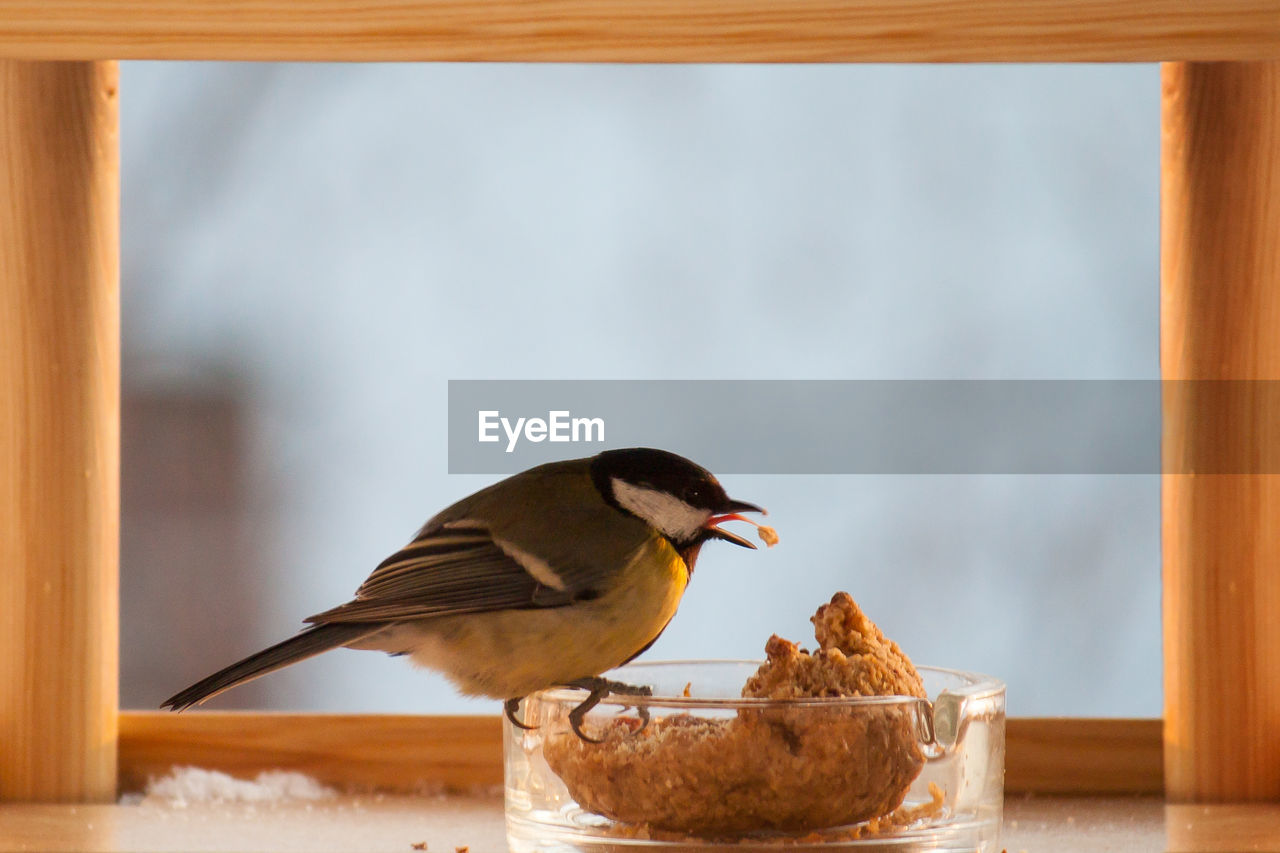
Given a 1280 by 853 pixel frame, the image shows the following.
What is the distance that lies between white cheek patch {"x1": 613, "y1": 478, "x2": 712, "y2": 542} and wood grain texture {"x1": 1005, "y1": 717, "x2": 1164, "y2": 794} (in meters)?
0.33

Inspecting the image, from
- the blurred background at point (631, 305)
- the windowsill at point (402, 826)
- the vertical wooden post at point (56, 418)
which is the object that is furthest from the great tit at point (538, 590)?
the blurred background at point (631, 305)

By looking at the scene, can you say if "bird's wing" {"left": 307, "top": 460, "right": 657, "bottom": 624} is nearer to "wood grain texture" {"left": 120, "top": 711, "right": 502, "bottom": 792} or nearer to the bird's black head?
the bird's black head

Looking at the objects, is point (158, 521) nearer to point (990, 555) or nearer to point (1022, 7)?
point (990, 555)

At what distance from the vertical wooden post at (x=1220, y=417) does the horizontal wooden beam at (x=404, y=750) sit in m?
0.05

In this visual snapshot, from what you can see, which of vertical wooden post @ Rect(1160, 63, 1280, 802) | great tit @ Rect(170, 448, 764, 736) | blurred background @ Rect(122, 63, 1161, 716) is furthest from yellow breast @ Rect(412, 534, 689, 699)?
blurred background @ Rect(122, 63, 1161, 716)

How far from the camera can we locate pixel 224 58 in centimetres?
78

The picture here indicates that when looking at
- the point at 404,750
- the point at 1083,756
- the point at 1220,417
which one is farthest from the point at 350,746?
the point at 1220,417

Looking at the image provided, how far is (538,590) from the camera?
0.79 m

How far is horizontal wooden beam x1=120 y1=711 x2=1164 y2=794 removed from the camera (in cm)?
98

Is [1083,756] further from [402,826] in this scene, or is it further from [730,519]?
[402,826]

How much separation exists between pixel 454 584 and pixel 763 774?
24 cm

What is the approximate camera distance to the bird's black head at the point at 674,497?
32.6 inches

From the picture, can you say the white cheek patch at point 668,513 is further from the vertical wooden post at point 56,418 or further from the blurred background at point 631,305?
the blurred background at point 631,305

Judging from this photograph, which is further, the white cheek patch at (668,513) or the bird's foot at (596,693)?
the white cheek patch at (668,513)
